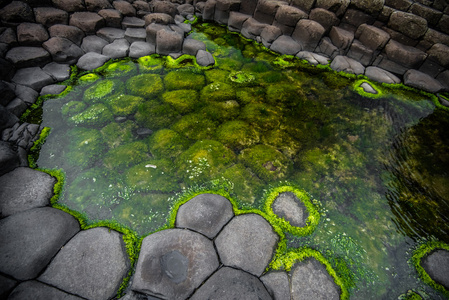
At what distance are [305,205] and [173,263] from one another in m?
2.11

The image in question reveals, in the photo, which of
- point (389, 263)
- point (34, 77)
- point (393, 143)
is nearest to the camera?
point (389, 263)

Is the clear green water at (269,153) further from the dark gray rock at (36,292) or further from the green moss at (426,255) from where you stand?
the dark gray rock at (36,292)

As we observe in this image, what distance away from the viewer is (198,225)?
9.58ft

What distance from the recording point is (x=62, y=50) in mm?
5414

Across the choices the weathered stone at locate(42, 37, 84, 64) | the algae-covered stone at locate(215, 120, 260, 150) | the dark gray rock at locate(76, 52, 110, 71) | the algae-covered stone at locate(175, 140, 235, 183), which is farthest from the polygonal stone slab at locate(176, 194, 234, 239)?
the weathered stone at locate(42, 37, 84, 64)

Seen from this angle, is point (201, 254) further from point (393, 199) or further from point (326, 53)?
point (326, 53)

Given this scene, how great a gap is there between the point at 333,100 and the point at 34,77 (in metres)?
7.03

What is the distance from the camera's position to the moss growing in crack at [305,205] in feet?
10.2

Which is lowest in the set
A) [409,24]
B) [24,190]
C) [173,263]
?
[24,190]

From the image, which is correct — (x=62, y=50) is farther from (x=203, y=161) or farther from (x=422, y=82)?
(x=422, y=82)

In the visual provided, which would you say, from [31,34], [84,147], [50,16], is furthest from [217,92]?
[50,16]

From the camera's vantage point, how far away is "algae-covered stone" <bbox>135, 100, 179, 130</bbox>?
4422 millimetres

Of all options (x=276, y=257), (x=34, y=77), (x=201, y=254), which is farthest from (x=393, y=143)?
(x=34, y=77)

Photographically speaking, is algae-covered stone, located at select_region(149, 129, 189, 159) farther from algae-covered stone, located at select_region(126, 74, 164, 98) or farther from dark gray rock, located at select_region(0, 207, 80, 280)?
dark gray rock, located at select_region(0, 207, 80, 280)
